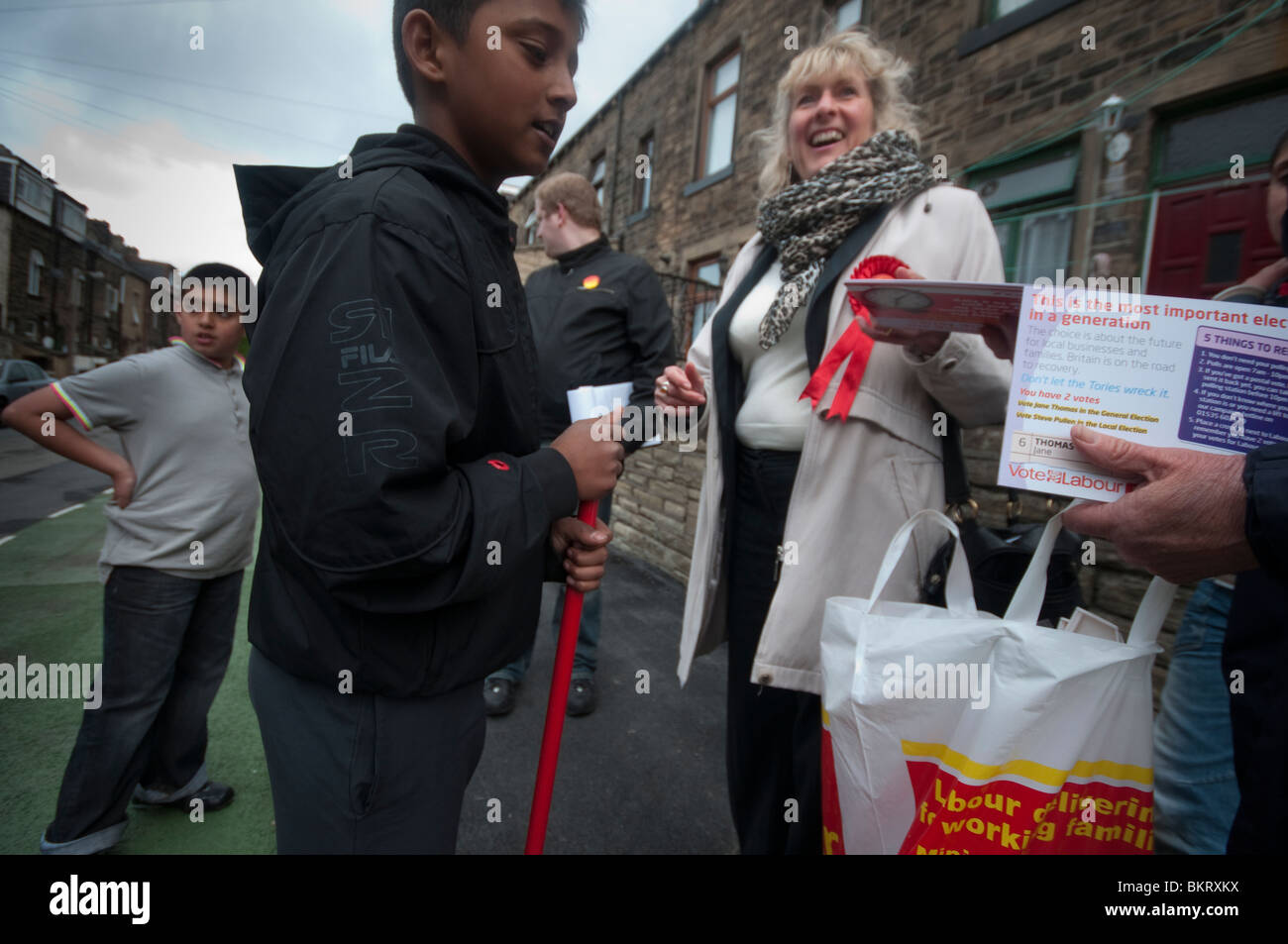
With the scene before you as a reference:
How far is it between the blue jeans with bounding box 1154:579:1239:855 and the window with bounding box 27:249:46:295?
9738mm

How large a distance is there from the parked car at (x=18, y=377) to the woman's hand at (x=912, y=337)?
16722 mm

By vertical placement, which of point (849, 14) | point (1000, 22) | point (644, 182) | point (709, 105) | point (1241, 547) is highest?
point (709, 105)

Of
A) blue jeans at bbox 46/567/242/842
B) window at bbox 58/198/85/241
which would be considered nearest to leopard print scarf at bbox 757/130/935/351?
blue jeans at bbox 46/567/242/842

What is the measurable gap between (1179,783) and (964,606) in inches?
36.1

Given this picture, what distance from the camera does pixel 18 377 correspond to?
1327cm

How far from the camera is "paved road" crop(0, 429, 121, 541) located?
26.1 feet

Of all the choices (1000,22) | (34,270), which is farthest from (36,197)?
(1000,22)

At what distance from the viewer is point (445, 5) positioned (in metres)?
1.02

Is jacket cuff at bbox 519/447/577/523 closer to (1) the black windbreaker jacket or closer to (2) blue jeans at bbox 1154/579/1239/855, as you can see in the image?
(1) the black windbreaker jacket

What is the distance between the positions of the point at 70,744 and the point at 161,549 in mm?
1533

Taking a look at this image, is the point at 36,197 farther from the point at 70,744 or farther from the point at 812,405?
the point at 812,405

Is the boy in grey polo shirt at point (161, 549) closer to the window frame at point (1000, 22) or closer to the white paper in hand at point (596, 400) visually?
the white paper in hand at point (596, 400)

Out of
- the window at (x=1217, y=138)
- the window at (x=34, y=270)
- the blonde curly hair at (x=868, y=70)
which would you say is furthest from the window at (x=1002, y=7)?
the window at (x=34, y=270)
